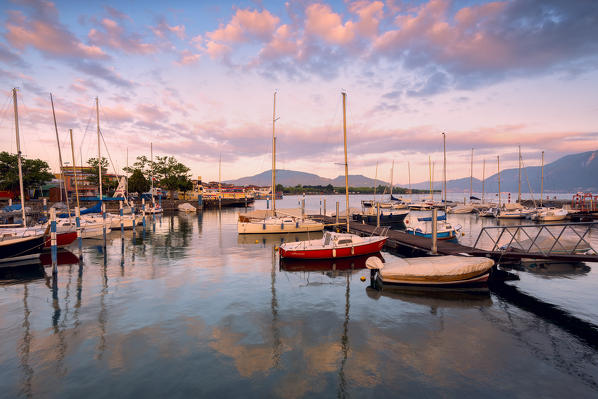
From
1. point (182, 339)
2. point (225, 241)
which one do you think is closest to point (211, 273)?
point (182, 339)

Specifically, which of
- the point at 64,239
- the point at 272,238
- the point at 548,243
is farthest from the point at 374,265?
the point at 64,239

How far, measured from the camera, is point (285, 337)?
1188 cm

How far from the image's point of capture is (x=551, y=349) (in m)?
11.1

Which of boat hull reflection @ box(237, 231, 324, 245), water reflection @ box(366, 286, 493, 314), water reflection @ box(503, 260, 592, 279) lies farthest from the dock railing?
boat hull reflection @ box(237, 231, 324, 245)

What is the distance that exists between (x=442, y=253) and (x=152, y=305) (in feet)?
69.9

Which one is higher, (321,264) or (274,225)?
(274,225)

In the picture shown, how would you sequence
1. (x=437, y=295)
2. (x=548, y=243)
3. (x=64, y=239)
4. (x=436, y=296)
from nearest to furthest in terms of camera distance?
(x=436, y=296), (x=437, y=295), (x=548, y=243), (x=64, y=239)

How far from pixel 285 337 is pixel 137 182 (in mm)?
101420

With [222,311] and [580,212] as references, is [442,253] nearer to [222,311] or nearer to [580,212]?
[222,311]

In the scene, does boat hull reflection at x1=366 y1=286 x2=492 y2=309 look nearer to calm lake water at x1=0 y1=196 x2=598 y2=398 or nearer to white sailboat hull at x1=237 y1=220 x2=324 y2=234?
calm lake water at x1=0 y1=196 x2=598 y2=398

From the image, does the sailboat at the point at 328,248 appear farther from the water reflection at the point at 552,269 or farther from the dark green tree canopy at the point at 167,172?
the dark green tree canopy at the point at 167,172

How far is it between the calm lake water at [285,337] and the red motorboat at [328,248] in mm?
3596

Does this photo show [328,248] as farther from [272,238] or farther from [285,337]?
[272,238]

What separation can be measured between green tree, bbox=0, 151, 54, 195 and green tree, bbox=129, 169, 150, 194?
23913 mm
